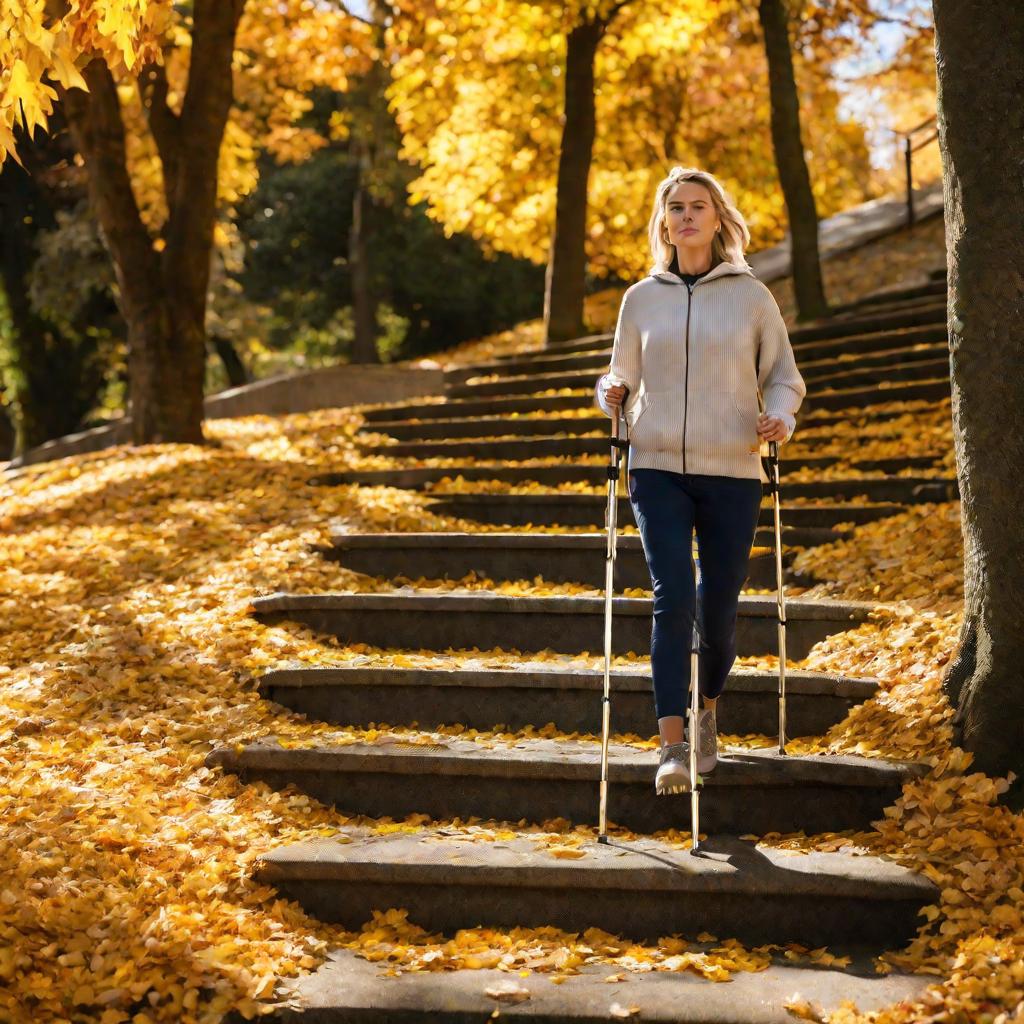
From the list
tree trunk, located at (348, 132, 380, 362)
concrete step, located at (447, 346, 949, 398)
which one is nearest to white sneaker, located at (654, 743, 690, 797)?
concrete step, located at (447, 346, 949, 398)

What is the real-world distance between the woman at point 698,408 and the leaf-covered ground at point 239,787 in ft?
2.32

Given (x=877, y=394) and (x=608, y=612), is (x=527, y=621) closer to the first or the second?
(x=608, y=612)

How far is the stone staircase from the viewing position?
12.7 feet

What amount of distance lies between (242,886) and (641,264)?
17.8 metres

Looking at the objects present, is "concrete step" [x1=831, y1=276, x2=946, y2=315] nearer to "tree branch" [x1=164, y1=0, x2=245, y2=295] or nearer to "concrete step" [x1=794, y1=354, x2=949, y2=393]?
"concrete step" [x1=794, y1=354, x2=949, y2=393]

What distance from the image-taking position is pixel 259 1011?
3.71 meters

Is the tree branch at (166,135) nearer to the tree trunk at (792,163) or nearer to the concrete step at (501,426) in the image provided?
the concrete step at (501,426)

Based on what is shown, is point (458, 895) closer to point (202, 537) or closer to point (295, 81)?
point (202, 537)

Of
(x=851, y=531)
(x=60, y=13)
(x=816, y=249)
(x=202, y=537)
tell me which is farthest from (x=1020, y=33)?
(x=816, y=249)

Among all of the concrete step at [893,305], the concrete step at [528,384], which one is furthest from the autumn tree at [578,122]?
the concrete step at [893,305]

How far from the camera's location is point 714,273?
4.61m

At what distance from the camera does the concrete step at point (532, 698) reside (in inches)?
210

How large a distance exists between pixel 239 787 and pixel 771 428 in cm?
240

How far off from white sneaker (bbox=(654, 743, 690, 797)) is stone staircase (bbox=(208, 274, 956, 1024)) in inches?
9.0
